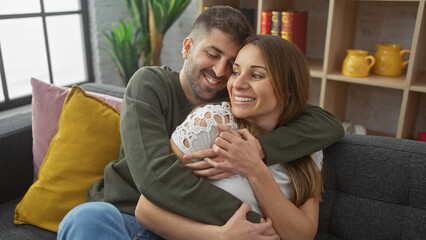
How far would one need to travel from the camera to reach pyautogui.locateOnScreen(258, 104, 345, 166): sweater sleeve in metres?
1.10

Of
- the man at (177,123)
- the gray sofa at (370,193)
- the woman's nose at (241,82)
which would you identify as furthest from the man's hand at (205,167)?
the gray sofa at (370,193)

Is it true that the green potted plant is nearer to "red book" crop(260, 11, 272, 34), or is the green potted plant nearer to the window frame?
the window frame

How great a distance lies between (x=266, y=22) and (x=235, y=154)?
1528 millimetres

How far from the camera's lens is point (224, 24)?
1280mm

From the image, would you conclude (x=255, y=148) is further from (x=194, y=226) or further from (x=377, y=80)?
(x=377, y=80)

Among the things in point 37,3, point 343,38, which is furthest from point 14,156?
point 343,38

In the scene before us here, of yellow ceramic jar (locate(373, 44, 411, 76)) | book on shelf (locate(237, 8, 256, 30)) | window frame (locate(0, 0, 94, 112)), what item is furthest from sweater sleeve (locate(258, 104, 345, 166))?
window frame (locate(0, 0, 94, 112))

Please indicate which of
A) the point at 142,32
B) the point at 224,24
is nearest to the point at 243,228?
the point at 224,24

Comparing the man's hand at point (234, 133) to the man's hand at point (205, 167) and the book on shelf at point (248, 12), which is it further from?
the book on shelf at point (248, 12)

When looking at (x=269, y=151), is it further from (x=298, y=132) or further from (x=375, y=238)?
(x=375, y=238)

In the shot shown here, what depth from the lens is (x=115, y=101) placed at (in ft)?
5.05

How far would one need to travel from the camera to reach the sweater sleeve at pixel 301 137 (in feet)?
3.60

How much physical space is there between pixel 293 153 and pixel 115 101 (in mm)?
793

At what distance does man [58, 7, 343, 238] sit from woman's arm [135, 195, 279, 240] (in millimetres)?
25
